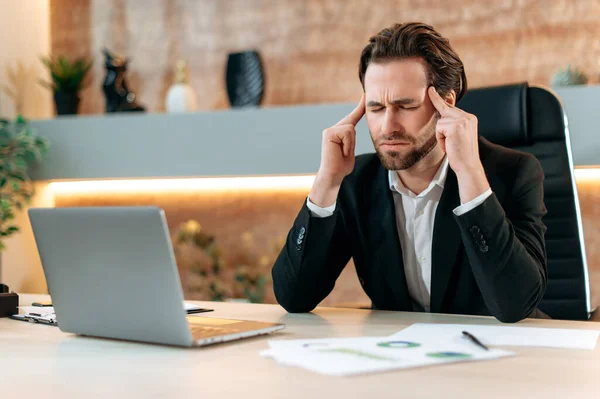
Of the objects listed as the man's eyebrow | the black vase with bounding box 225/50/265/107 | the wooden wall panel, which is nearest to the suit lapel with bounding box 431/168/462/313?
the man's eyebrow

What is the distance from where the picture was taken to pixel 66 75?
12.3 feet

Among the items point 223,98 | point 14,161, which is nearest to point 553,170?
point 223,98

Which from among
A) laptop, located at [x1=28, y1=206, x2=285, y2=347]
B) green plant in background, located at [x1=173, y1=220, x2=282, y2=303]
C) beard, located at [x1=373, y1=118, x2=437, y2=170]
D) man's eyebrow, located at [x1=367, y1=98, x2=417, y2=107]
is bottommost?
green plant in background, located at [x1=173, y1=220, x2=282, y2=303]

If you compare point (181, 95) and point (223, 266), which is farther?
point (223, 266)

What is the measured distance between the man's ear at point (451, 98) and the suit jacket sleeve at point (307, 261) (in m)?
0.42

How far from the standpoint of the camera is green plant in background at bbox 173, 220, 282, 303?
12.0 ft

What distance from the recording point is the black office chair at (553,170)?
192cm

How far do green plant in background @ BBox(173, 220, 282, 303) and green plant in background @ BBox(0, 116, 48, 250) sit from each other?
2.50ft

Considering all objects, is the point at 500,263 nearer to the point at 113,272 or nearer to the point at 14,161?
the point at 113,272

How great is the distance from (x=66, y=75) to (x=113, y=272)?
9.29 feet

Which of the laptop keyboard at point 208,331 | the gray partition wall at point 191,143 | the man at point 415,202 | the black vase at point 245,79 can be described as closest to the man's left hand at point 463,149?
the man at point 415,202

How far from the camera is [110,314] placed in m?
1.20

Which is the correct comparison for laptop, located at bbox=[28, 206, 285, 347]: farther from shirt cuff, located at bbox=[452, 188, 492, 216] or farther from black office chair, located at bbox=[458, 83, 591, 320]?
black office chair, located at bbox=[458, 83, 591, 320]

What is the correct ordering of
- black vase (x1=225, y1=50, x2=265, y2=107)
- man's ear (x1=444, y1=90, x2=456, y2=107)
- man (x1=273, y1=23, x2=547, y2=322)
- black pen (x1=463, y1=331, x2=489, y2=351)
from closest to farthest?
black pen (x1=463, y1=331, x2=489, y2=351) < man (x1=273, y1=23, x2=547, y2=322) < man's ear (x1=444, y1=90, x2=456, y2=107) < black vase (x1=225, y1=50, x2=265, y2=107)
